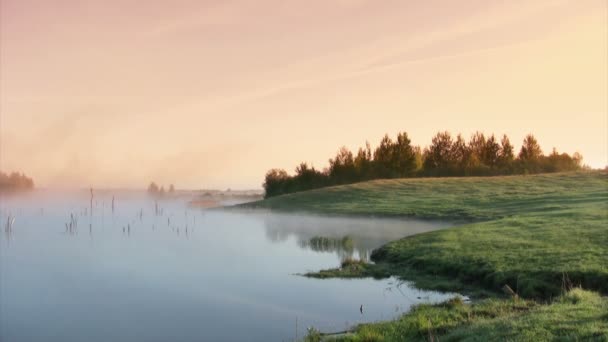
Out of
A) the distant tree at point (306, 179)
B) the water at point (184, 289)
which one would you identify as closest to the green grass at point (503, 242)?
the water at point (184, 289)

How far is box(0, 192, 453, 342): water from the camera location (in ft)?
48.7

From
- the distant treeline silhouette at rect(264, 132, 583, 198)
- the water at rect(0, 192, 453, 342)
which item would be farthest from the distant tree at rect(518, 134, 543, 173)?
the water at rect(0, 192, 453, 342)

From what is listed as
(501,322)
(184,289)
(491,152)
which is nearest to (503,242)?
(501,322)

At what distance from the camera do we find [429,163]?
107375 millimetres

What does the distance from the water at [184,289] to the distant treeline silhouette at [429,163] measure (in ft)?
205

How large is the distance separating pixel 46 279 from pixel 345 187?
59293 mm

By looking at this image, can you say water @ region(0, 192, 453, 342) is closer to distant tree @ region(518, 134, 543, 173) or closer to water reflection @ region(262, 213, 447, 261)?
water reflection @ region(262, 213, 447, 261)

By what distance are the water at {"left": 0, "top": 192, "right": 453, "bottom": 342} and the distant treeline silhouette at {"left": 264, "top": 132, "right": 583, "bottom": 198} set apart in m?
62.4

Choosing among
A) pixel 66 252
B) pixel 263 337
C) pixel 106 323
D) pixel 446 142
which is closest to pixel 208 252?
pixel 66 252

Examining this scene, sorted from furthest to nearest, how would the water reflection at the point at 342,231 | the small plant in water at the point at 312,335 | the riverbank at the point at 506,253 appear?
the water reflection at the point at 342,231, the riverbank at the point at 506,253, the small plant in water at the point at 312,335

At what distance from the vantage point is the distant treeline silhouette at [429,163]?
99.6 metres

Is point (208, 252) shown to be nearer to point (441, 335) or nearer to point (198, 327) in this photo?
point (198, 327)

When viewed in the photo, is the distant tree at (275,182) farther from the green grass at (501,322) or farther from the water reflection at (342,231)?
the green grass at (501,322)

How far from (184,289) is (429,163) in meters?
92.6
